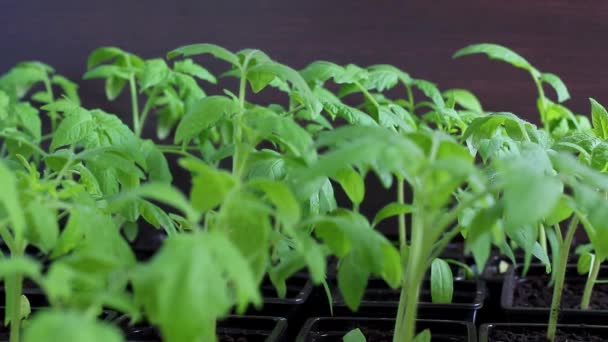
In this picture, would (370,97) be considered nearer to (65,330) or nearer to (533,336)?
(533,336)

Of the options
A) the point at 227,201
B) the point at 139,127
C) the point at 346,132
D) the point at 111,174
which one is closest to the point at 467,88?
the point at 139,127

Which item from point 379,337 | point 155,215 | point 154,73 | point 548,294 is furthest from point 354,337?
point 154,73

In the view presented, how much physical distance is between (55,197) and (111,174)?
0.29 meters

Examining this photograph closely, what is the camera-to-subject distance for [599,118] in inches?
41.8

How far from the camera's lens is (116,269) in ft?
1.94

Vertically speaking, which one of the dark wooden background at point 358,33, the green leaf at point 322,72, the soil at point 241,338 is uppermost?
the dark wooden background at point 358,33

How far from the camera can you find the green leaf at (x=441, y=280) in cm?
105

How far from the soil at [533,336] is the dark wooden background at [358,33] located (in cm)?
70

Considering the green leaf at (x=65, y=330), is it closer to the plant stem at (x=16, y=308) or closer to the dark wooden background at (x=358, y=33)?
the plant stem at (x=16, y=308)

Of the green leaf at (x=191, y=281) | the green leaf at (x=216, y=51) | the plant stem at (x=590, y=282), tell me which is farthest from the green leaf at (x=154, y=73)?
the green leaf at (x=191, y=281)

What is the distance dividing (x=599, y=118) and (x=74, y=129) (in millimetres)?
679

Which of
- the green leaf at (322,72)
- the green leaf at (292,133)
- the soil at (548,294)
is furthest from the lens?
the soil at (548,294)

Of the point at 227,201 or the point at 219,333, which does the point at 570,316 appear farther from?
the point at 227,201

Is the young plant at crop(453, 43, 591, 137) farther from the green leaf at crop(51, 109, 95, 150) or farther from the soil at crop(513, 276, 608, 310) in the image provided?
the green leaf at crop(51, 109, 95, 150)
